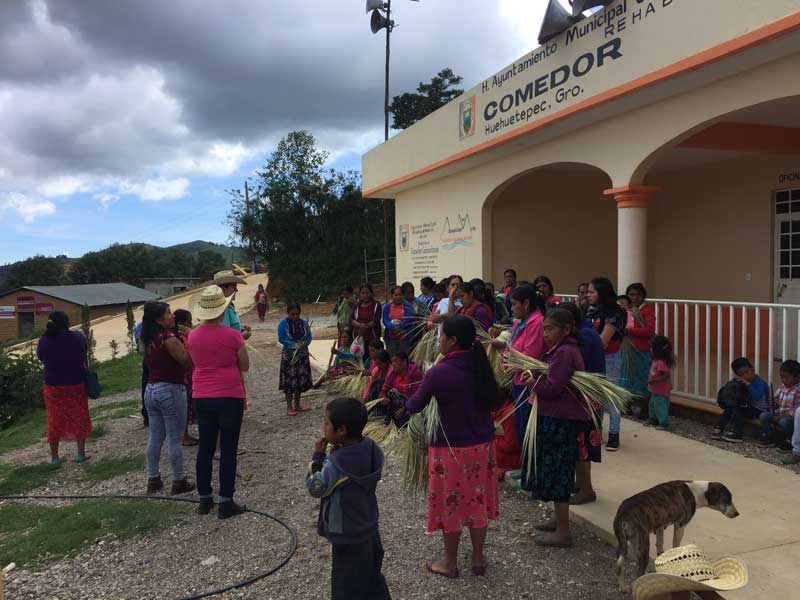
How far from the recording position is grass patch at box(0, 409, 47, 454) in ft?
23.3

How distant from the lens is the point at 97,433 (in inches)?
272

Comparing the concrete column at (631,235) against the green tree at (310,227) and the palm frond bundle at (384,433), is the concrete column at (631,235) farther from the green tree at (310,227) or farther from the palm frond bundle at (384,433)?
the green tree at (310,227)

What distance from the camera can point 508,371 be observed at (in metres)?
3.78

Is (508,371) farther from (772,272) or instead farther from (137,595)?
(772,272)

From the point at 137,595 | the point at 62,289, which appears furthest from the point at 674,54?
the point at 62,289

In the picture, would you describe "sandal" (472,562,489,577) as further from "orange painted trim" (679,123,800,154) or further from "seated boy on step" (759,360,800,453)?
"orange painted trim" (679,123,800,154)

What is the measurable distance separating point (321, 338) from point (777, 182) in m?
10.7

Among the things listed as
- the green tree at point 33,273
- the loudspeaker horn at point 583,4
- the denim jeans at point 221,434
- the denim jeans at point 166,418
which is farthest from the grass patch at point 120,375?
the green tree at point 33,273

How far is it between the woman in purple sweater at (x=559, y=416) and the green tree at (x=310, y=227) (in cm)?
2583

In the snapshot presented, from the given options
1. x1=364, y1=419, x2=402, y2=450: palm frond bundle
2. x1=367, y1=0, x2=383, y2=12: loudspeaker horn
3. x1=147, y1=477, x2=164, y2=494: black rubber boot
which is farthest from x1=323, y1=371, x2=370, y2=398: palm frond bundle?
x1=367, y1=0, x2=383, y2=12: loudspeaker horn

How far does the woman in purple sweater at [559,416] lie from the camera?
3.23 meters

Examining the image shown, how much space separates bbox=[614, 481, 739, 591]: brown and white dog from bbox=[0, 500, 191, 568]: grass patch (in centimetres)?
301

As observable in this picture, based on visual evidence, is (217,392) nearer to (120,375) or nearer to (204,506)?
(204,506)

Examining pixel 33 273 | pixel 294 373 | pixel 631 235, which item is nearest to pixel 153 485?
pixel 294 373
